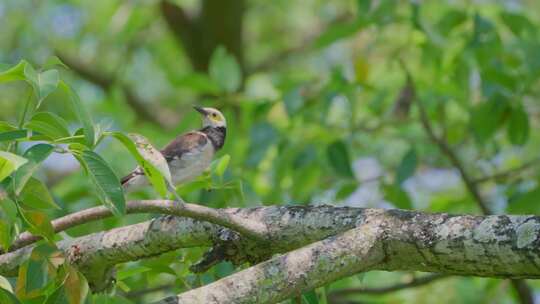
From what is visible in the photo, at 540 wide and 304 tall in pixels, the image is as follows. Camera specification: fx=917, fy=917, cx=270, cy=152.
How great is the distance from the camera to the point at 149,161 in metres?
2.57

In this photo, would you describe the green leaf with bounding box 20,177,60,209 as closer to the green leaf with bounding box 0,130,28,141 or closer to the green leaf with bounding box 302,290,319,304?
the green leaf with bounding box 0,130,28,141

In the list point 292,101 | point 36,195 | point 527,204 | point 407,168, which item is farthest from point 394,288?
point 36,195

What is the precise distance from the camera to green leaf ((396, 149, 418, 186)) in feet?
16.2

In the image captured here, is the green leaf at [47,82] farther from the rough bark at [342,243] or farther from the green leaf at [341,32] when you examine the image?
the green leaf at [341,32]

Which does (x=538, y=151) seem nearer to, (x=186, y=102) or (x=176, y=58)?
(x=186, y=102)

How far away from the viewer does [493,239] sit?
2342 mm

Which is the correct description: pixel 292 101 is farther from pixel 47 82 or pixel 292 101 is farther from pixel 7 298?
pixel 7 298

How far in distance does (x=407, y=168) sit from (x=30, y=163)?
2978 mm

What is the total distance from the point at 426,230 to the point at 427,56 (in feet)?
9.87

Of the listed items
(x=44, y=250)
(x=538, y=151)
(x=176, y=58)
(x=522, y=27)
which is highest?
(x=176, y=58)

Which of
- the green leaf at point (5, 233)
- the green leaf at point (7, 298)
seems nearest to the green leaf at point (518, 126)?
the green leaf at point (5, 233)

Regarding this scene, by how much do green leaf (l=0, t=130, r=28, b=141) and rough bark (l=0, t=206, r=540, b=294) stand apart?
552mm

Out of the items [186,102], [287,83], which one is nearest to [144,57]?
[186,102]

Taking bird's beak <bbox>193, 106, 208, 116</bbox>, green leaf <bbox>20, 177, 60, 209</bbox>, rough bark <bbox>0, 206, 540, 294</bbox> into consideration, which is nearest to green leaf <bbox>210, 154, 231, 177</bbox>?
rough bark <bbox>0, 206, 540, 294</bbox>
